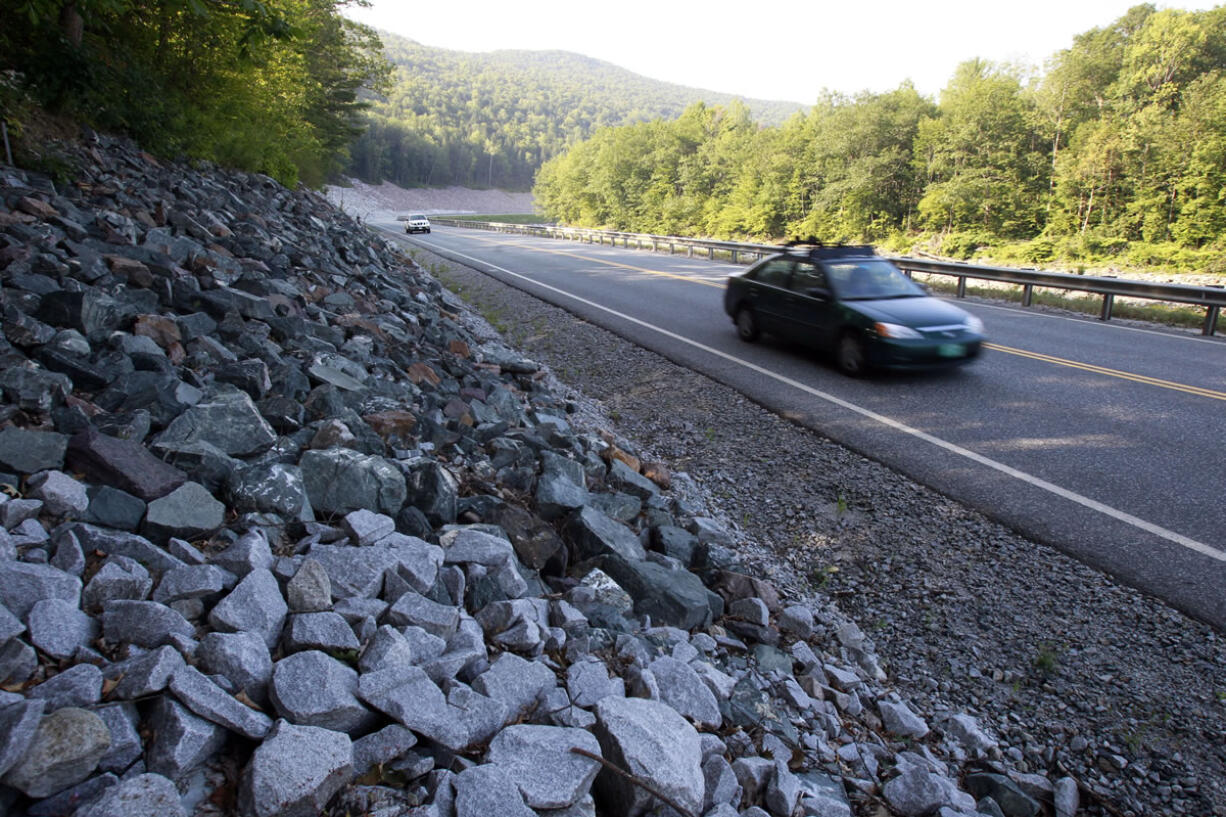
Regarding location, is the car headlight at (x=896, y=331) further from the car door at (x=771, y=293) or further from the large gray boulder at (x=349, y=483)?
the large gray boulder at (x=349, y=483)

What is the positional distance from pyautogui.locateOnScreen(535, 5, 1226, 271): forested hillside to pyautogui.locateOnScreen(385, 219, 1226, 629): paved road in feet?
131

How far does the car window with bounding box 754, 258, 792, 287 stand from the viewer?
1120 cm

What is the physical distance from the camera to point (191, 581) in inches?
109

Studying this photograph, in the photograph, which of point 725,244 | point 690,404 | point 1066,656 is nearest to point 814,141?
point 725,244

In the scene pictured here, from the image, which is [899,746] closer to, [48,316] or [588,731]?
[588,731]

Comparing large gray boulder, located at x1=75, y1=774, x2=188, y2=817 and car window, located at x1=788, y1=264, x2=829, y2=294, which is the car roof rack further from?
large gray boulder, located at x1=75, y1=774, x2=188, y2=817

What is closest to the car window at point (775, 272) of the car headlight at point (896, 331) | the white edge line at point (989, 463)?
the white edge line at point (989, 463)

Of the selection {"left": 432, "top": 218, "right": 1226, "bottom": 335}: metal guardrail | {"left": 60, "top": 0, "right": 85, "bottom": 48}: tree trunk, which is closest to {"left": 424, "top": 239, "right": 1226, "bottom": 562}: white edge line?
{"left": 432, "top": 218, "right": 1226, "bottom": 335}: metal guardrail

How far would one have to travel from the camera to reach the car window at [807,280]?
10.4 metres

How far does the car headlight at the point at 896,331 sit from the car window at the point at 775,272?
2.36 meters

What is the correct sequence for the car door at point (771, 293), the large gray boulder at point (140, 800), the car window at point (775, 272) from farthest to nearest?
1. the car window at point (775, 272)
2. the car door at point (771, 293)
3. the large gray boulder at point (140, 800)

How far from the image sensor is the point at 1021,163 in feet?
177

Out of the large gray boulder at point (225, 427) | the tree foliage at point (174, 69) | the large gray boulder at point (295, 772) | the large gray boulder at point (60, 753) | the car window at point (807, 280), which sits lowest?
the large gray boulder at point (295, 772)

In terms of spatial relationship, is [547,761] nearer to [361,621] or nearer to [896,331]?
[361,621]
